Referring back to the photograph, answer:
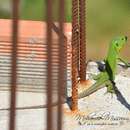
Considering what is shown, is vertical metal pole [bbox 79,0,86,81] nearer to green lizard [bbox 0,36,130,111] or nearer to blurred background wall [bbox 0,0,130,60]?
green lizard [bbox 0,36,130,111]

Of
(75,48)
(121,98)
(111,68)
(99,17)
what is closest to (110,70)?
(111,68)

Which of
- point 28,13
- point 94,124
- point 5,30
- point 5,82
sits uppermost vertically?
point 28,13

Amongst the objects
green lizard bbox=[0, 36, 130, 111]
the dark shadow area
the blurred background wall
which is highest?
the blurred background wall

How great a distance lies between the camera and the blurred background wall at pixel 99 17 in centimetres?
620

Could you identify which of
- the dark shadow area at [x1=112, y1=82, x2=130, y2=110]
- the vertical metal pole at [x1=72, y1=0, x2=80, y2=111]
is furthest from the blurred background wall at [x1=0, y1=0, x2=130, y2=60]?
the vertical metal pole at [x1=72, y1=0, x2=80, y2=111]

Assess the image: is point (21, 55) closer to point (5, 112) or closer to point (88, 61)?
point (5, 112)

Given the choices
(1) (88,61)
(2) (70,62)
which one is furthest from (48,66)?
(1) (88,61)

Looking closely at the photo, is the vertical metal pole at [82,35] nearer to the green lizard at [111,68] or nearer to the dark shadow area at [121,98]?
the green lizard at [111,68]

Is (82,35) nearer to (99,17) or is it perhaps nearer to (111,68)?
(111,68)

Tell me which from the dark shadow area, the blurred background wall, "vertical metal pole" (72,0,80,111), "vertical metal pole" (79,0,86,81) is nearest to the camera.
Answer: "vertical metal pole" (72,0,80,111)

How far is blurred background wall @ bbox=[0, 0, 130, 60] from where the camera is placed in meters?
6.20

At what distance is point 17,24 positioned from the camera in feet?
16.7

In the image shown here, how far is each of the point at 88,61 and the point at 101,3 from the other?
5.38 feet

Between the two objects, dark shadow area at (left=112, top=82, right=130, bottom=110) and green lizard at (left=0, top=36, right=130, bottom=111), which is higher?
green lizard at (left=0, top=36, right=130, bottom=111)
